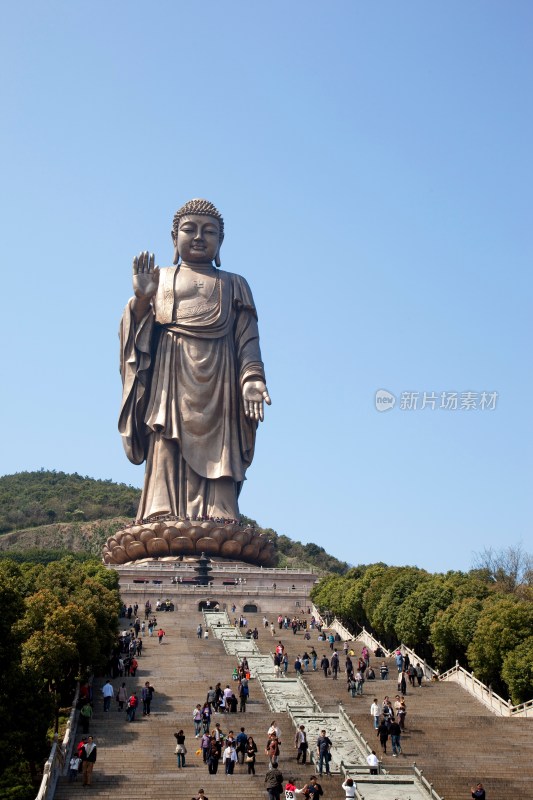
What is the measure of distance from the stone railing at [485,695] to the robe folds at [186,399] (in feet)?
54.4

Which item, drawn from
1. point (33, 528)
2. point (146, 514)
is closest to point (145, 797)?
point (146, 514)

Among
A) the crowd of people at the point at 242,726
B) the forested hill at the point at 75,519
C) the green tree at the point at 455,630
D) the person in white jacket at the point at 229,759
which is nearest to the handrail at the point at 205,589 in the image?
the crowd of people at the point at 242,726

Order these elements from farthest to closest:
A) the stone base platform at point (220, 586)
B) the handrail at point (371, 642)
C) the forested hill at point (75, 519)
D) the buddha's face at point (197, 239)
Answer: the forested hill at point (75, 519)
the buddha's face at point (197, 239)
the stone base platform at point (220, 586)
the handrail at point (371, 642)

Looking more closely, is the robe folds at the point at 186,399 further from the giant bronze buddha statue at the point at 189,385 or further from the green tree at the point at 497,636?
the green tree at the point at 497,636

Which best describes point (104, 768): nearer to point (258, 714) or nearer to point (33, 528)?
point (258, 714)

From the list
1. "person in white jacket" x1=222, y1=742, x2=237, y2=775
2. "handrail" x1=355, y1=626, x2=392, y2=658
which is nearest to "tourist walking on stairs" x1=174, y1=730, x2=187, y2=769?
A: "person in white jacket" x1=222, y1=742, x2=237, y2=775

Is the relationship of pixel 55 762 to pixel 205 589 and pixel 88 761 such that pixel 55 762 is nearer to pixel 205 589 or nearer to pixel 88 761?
pixel 88 761

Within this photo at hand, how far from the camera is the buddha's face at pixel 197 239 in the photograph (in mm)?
37875

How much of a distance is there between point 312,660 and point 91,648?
6.19 metres

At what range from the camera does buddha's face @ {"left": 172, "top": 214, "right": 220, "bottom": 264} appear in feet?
124

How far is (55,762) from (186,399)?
24240 mm

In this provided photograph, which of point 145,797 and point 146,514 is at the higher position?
point 146,514

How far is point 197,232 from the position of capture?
124ft

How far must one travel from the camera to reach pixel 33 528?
7094 cm
